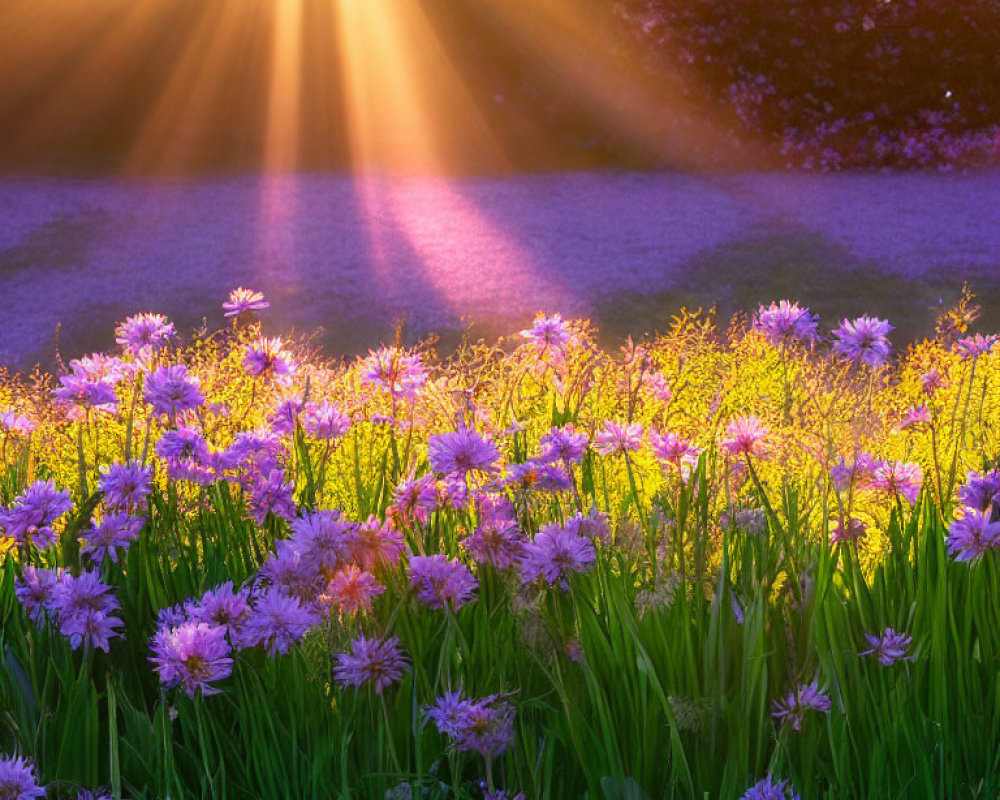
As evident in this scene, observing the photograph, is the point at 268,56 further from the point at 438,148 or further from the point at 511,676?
the point at 511,676

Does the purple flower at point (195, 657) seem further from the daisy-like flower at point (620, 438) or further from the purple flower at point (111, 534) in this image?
the daisy-like flower at point (620, 438)

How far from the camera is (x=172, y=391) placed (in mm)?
2393

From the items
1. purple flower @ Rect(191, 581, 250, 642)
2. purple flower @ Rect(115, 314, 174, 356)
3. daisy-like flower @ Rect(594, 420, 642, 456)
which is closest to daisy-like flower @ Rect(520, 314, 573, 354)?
purple flower @ Rect(115, 314, 174, 356)

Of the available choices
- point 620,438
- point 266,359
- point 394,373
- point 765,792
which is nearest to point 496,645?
point 620,438

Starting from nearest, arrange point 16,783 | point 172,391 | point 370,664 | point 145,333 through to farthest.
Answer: point 16,783 → point 370,664 → point 172,391 → point 145,333

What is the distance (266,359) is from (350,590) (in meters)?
1.00

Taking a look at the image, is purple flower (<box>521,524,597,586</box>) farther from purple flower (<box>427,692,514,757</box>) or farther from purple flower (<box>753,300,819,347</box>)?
purple flower (<box>753,300,819,347</box>)

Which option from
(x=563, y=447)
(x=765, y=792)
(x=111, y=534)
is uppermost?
(x=563, y=447)

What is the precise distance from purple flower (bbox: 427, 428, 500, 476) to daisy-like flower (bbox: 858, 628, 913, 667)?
2.41ft

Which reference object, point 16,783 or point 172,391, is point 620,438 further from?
point 16,783

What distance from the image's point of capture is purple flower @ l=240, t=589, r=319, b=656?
5.87 feet

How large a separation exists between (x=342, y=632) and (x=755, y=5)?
13.3 meters

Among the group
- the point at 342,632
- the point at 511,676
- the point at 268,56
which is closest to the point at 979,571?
the point at 511,676

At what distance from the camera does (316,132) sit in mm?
14672
